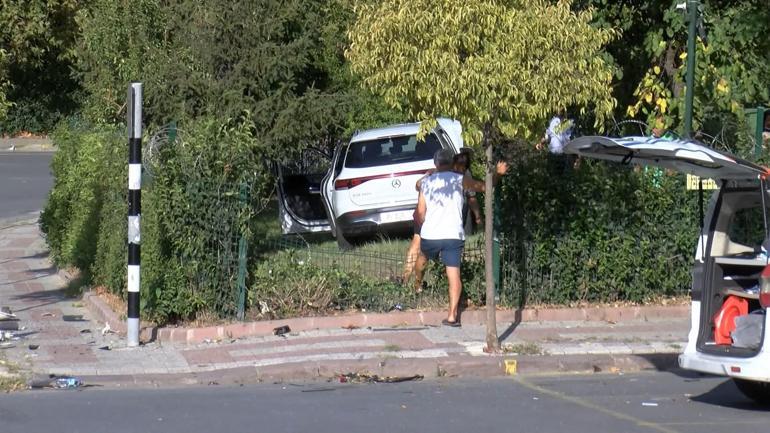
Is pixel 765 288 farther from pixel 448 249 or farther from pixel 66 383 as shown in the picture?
pixel 66 383

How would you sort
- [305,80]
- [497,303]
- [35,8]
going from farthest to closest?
[35,8] → [305,80] → [497,303]

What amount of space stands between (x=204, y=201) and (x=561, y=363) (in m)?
3.97

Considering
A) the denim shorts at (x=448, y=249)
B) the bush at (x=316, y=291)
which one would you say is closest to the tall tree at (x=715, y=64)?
the denim shorts at (x=448, y=249)

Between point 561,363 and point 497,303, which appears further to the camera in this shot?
point 497,303

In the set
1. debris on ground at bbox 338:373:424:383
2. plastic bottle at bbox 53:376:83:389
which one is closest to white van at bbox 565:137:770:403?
debris on ground at bbox 338:373:424:383

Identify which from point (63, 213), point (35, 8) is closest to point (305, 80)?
point (63, 213)

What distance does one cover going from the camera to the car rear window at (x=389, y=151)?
16.0m

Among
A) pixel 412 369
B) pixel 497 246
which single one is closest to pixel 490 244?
pixel 412 369

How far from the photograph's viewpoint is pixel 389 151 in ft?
53.1

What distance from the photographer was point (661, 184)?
1299 centimetres

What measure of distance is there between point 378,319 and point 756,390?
4336 millimetres

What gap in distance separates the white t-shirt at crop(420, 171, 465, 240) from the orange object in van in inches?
143

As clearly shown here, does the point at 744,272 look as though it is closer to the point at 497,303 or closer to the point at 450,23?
the point at 450,23

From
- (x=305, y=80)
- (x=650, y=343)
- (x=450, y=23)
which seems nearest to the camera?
(x=450, y=23)
